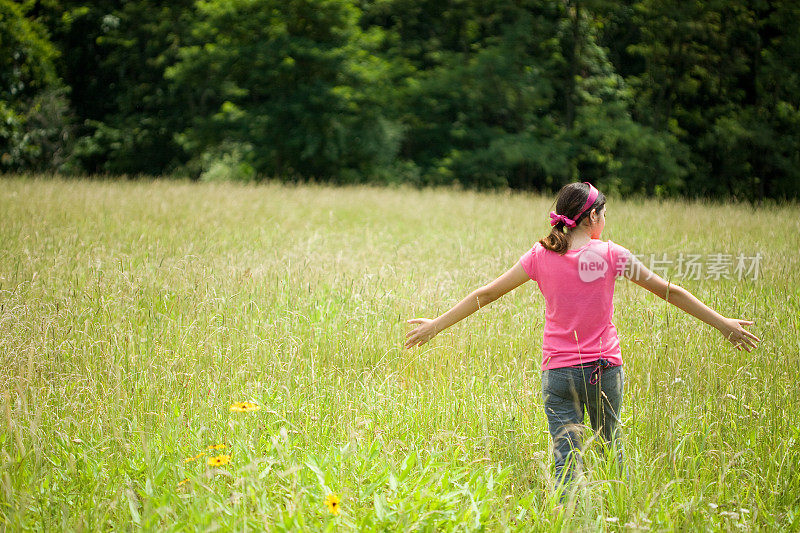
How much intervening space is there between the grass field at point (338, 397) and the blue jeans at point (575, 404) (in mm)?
124

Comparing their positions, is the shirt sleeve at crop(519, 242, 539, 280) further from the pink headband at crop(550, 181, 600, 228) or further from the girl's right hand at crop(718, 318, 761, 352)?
the girl's right hand at crop(718, 318, 761, 352)

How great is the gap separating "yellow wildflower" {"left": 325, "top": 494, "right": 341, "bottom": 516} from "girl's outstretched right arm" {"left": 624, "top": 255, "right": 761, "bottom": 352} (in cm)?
142

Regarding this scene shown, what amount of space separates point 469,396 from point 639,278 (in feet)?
3.93

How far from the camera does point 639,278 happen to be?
8.20 ft

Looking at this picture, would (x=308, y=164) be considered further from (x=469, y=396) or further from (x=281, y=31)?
(x=469, y=396)

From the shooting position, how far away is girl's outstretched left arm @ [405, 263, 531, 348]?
2.67 metres

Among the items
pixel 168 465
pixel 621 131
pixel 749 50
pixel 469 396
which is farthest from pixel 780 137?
pixel 168 465

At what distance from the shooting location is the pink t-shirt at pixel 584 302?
8.26ft

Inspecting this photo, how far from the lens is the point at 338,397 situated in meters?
3.09

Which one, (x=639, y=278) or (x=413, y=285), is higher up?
(x=639, y=278)
